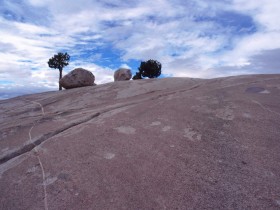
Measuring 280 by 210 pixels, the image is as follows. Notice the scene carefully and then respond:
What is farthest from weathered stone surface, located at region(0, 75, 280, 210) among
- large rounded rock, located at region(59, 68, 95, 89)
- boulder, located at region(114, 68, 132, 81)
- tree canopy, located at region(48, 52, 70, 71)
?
tree canopy, located at region(48, 52, 70, 71)

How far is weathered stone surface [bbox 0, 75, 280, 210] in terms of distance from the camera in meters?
3.67

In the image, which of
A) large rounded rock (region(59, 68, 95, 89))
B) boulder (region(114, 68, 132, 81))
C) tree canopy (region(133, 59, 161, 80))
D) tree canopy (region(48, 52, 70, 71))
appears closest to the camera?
large rounded rock (region(59, 68, 95, 89))

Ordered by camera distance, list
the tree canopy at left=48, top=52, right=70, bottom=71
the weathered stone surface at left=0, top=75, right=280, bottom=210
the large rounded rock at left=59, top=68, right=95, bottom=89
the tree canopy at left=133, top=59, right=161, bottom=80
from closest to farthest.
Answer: the weathered stone surface at left=0, top=75, right=280, bottom=210 → the large rounded rock at left=59, top=68, right=95, bottom=89 → the tree canopy at left=48, top=52, right=70, bottom=71 → the tree canopy at left=133, top=59, right=161, bottom=80

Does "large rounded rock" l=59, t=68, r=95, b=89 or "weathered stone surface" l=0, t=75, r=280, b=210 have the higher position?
"large rounded rock" l=59, t=68, r=95, b=89

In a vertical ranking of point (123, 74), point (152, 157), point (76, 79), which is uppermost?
point (123, 74)

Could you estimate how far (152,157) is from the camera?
4613 mm

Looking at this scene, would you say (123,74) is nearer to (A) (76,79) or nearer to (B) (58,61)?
(A) (76,79)

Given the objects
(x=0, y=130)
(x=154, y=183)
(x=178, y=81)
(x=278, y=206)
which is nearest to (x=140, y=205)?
(x=154, y=183)

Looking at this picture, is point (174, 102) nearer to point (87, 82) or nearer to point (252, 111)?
point (252, 111)

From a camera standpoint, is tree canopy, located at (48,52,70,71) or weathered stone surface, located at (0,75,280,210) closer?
weathered stone surface, located at (0,75,280,210)

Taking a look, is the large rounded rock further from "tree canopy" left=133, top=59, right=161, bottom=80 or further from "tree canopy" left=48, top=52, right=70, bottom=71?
"tree canopy" left=133, top=59, right=161, bottom=80

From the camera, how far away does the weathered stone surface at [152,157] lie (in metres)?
3.67

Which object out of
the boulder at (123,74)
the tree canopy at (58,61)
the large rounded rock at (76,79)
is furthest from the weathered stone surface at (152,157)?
the tree canopy at (58,61)

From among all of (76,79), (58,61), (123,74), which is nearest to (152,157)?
(76,79)
